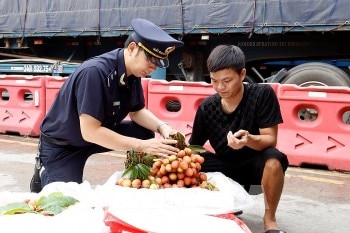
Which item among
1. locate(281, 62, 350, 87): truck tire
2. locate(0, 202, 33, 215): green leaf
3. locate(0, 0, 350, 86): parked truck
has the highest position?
locate(0, 0, 350, 86): parked truck

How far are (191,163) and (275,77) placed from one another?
5.23 m

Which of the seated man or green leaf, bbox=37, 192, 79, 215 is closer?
green leaf, bbox=37, 192, 79, 215

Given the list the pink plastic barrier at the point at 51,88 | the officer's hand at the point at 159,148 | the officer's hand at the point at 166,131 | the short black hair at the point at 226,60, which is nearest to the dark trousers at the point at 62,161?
the officer's hand at the point at 166,131

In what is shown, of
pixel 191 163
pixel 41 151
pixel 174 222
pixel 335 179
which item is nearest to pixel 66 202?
pixel 174 222

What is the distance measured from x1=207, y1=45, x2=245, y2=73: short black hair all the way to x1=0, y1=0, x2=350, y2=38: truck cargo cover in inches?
183

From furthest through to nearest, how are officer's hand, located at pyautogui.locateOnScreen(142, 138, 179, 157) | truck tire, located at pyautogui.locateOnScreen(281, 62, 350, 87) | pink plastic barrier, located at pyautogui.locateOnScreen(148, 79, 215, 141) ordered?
1. truck tire, located at pyautogui.locateOnScreen(281, 62, 350, 87)
2. pink plastic barrier, located at pyautogui.locateOnScreen(148, 79, 215, 141)
3. officer's hand, located at pyautogui.locateOnScreen(142, 138, 179, 157)

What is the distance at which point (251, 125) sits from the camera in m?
3.54

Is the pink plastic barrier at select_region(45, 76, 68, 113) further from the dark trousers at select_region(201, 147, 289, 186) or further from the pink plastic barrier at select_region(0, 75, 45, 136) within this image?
the dark trousers at select_region(201, 147, 289, 186)

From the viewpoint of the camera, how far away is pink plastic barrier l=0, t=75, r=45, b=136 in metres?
7.96

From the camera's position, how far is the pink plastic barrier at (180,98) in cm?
679

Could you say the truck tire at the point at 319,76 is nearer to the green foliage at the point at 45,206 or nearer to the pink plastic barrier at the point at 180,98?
the pink plastic barrier at the point at 180,98

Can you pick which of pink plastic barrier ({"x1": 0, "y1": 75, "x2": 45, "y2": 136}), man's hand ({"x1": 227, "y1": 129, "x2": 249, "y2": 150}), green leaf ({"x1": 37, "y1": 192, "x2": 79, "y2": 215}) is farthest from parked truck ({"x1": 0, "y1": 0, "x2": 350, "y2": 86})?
green leaf ({"x1": 37, "y1": 192, "x2": 79, "y2": 215})

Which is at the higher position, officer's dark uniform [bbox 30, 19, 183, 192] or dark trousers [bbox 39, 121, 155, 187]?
officer's dark uniform [bbox 30, 19, 183, 192]

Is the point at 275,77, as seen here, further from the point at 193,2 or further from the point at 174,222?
the point at 174,222
